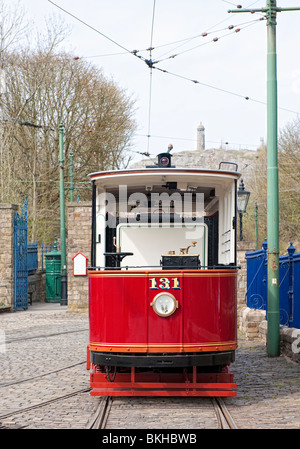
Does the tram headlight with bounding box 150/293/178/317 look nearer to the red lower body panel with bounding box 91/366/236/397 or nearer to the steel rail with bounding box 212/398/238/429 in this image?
the red lower body panel with bounding box 91/366/236/397

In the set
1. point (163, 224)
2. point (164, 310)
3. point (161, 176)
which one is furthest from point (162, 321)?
point (163, 224)

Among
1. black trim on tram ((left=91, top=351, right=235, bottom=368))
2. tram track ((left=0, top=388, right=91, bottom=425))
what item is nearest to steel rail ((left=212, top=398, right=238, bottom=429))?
black trim on tram ((left=91, top=351, right=235, bottom=368))

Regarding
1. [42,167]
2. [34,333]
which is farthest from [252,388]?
[42,167]

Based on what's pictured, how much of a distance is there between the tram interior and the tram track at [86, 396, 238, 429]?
1.84 metres

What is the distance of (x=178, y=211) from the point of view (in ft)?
34.1

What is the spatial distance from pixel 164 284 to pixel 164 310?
294 mm

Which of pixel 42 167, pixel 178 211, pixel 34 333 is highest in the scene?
pixel 42 167

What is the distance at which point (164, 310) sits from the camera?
8.60m

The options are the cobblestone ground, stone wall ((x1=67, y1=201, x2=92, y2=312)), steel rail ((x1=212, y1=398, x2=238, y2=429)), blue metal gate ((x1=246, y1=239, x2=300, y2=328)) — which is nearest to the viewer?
steel rail ((x1=212, y1=398, x2=238, y2=429))

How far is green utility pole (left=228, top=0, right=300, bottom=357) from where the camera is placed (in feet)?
41.3

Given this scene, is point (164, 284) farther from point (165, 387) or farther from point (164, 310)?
point (165, 387)

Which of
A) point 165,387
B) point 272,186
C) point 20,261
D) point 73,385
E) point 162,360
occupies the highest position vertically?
point 272,186
